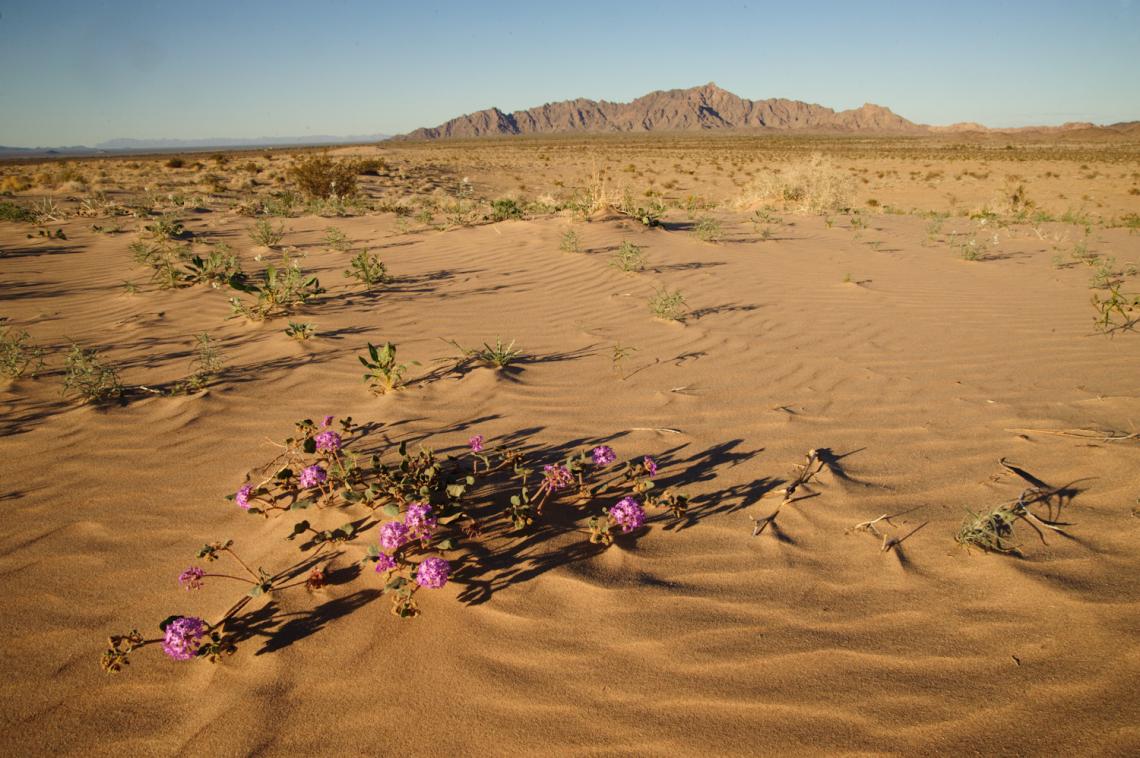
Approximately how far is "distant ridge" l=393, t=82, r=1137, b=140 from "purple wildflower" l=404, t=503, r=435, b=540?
18007 cm

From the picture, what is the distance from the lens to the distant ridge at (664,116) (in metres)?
170

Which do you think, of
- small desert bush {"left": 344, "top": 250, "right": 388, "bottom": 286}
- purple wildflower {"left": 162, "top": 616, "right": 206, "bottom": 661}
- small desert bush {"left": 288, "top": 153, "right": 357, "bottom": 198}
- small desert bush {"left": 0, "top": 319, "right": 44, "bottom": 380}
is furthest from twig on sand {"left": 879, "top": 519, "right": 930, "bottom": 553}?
small desert bush {"left": 288, "top": 153, "right": 357, "bottom": 198}

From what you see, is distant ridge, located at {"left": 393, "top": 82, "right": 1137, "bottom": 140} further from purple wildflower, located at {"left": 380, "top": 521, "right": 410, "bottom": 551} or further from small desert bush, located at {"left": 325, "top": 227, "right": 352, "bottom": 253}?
purple wildflower, located at {"left": 380, "top": 521, "right": 410, "bottom": 551}

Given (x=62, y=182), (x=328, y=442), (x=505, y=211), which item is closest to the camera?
(x=328, y=442)

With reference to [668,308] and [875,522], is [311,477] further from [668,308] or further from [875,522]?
[668,308]

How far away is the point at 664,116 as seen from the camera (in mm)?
179500

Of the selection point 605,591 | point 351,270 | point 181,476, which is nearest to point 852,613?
point 605,591

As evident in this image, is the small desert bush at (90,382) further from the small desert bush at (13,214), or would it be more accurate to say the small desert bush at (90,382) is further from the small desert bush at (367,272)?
the small desert bush at (13,214)

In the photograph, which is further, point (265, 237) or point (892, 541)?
point (265, 237)

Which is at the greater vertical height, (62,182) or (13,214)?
(62,182)

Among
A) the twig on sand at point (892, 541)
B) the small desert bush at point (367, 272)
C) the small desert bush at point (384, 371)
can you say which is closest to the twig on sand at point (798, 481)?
the twig on sand at point (892, 541)

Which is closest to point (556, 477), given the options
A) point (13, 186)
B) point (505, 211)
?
point (505, 211)

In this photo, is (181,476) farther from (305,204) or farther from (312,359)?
(305,204)

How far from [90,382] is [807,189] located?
44.0 feet
